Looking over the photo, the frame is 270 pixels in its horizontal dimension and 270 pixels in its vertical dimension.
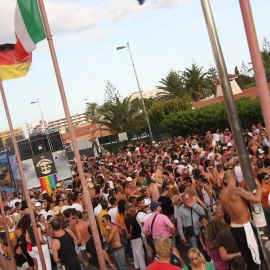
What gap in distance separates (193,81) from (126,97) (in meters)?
20.0

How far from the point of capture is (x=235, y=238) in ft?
21.3

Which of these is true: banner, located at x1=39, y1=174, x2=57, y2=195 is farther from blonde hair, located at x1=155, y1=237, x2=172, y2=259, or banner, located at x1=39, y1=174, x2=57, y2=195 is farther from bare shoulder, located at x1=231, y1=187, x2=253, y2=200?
blonde hair, located at x1=155, y1=237, x2=172, y2=259

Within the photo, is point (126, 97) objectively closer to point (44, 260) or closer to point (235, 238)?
point (44, 260)

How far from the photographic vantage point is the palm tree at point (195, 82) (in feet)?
204

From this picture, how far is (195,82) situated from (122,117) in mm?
21645

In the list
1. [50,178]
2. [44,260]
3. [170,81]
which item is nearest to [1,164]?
[50,178]

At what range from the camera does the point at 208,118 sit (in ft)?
118

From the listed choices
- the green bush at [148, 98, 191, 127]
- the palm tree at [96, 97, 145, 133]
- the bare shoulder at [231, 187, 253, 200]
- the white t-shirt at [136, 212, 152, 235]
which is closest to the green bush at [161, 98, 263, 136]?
the green bush at [148, 98, 191, 127]

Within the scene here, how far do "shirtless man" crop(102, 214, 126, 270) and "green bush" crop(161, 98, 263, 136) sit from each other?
23736 millimetres

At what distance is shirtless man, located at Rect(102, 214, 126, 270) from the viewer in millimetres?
9656

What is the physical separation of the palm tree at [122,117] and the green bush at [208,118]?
312 centimetres

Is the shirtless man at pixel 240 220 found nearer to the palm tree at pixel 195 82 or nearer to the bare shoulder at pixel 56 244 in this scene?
the bare shoulder at pixel 56 244

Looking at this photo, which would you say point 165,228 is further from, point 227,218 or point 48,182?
point 48,182

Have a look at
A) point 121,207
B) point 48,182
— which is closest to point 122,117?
point 48,182
